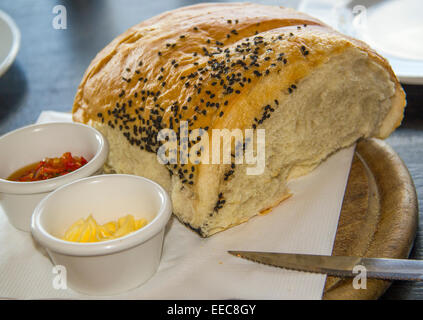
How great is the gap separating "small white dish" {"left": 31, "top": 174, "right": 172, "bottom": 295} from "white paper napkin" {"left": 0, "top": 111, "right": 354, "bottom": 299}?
0.09 m

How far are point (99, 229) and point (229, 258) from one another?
2.06ft

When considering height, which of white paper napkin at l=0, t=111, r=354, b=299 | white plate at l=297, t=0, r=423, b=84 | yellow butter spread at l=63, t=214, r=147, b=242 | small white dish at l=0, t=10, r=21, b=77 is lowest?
white paper napkin at l=0, t=111, r=354, b=299

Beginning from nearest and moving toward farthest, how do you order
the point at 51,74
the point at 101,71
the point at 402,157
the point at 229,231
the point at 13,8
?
the point at 229,231, the point at 101,71, the point at 402,157, the point at 51,74, the point at 13,8

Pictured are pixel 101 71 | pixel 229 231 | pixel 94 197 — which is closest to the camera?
pixel 94 197

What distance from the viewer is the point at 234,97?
221 centimetres

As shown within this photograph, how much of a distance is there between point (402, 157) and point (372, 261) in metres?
1.21

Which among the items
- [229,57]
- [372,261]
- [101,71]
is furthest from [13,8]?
[372,261]

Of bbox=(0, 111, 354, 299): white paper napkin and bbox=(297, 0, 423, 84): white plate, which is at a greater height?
bbox=(297, 0, 423, 84): white plate

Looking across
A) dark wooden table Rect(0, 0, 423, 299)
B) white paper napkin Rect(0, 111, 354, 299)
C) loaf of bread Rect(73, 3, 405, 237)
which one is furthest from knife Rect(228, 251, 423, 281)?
loaf of bread Rect(73, 3, 405, 237)

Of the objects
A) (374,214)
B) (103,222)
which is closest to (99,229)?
(103,222)

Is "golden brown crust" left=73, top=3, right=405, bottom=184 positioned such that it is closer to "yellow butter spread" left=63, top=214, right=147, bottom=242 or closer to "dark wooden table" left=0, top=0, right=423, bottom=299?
"yellow butter spread" left=63, top=214, right=147, bottom=242

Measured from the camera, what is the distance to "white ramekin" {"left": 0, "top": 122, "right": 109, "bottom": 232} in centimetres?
231

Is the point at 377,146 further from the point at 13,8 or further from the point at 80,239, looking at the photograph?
the point at 13,8

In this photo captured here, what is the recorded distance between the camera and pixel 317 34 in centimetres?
249
